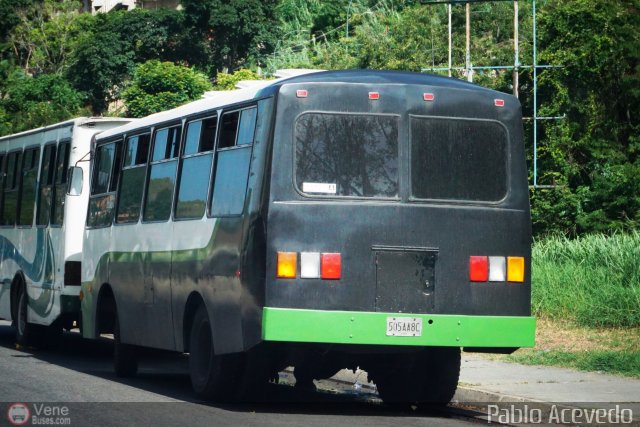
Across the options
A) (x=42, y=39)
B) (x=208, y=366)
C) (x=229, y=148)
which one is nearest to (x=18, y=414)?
(x=208, y=366)

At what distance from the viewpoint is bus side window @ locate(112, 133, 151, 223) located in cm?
1569

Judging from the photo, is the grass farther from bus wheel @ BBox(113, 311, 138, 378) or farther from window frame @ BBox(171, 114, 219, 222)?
window frame @ BBox(171, 114, 219, 222)

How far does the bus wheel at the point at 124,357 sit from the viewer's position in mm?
16125

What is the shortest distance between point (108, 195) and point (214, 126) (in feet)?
12.9

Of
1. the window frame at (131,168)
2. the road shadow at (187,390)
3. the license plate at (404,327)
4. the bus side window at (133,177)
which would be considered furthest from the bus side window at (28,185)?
the license plate at (404,327)

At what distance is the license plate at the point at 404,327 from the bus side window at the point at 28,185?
10216mm

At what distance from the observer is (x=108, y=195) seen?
17.1 meters

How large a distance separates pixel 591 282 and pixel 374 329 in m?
9.62

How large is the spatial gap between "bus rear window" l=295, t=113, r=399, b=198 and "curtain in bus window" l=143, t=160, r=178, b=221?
108 inches

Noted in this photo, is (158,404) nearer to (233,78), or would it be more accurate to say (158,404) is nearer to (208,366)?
(208,366)

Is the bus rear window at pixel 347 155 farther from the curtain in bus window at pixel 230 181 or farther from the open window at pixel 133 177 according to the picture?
the open window at pixel 133 177

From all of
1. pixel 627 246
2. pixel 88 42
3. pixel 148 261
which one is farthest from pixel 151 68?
pixel 148 261

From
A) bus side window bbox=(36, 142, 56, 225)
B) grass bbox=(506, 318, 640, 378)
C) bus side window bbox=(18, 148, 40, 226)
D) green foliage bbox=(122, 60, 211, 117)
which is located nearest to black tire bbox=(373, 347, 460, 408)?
grass bbox=(506, 318, 640, 378)

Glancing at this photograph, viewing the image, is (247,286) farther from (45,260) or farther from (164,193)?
(45,260)
